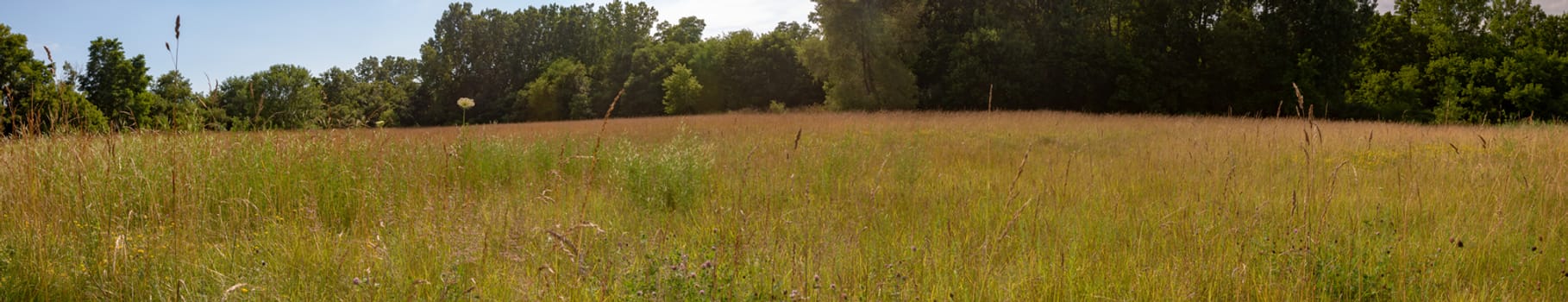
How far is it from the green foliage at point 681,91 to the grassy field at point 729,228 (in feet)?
111

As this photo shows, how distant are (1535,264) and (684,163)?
4.12 m

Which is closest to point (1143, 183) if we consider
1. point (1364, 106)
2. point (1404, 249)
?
point (1404, 249)

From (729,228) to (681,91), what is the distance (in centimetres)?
3733

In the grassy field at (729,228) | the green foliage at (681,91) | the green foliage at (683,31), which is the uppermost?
the green foliage at (683,31)


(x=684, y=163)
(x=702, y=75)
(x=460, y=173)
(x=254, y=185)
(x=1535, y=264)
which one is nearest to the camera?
(x=1535, y=264)

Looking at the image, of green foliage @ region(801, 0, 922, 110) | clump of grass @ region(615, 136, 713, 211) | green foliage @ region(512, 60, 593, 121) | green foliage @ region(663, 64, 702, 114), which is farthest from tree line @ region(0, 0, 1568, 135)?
green foliage @ region(512, 60, 593, 121)

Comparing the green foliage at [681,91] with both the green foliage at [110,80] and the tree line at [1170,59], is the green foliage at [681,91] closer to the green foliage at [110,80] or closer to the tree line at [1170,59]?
the tree line at [1170,59]

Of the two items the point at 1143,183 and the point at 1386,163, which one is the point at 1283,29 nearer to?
the point at 1386,163

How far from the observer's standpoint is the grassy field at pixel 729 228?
7.56ft

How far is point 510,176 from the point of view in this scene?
5426mm

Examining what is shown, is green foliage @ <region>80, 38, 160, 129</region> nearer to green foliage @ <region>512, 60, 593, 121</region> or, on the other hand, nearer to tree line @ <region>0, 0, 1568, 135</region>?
tree line @ <region>0, 0, 1568, 135</region>

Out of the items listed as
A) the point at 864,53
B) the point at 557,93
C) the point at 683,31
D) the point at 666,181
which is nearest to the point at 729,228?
the point at 666,181

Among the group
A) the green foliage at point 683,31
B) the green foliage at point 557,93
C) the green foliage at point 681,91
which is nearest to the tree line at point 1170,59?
the green foliage at point 681,91

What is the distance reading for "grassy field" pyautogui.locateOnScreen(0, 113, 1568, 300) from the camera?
230cm
